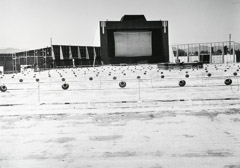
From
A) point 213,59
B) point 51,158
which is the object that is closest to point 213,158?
point 51,158

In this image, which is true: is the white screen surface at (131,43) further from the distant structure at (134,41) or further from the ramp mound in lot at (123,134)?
the ramp mound in lot at (123,134)

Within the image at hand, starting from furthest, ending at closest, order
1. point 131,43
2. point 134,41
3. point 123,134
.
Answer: point 134,41 < point 131,43 < point 123,134

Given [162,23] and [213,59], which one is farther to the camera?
[213,59]

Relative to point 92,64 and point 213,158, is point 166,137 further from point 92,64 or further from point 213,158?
point 92,64

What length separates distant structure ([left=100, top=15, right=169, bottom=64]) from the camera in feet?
234

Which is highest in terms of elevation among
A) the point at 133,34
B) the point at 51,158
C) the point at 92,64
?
the point at 133,34

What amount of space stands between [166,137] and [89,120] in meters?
3.02

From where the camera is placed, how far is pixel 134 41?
7275cm

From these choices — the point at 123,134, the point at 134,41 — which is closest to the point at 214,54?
the point at 134,41

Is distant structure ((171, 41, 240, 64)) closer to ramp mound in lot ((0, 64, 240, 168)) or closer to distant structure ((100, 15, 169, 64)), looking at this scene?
distant structure ((100, 15, 169, 64))

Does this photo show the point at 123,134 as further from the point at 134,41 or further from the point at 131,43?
the point at 134,41

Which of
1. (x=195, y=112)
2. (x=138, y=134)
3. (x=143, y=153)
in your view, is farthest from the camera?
(x=195, y=112)

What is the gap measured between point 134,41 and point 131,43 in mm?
919

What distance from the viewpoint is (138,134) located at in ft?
24.8
